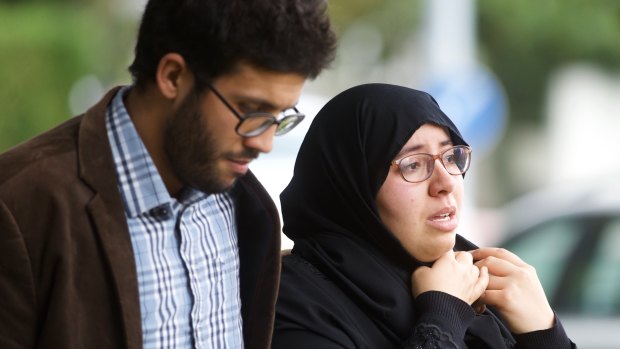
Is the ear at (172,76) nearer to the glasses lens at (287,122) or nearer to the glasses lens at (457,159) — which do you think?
the glasses lens at (287,122)

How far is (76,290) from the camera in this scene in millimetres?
2596

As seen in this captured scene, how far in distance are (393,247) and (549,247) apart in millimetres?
3562

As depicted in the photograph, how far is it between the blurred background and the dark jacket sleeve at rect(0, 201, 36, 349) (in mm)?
7264

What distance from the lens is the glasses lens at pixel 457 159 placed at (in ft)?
11.6

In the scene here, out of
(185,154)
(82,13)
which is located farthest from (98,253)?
(82,13)

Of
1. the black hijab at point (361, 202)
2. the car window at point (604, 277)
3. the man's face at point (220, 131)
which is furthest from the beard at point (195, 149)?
the car window at point (604, 277)

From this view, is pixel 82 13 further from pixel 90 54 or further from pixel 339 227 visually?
pixel 339 227

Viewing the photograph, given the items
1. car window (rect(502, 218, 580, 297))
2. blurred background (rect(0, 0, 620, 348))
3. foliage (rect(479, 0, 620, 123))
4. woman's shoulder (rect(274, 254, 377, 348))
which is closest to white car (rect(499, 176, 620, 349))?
car window (rect(502, 218, 580, 297))

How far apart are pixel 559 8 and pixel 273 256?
59.7ft

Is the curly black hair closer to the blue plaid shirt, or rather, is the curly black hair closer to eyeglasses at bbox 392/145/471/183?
the blue plaid shirt

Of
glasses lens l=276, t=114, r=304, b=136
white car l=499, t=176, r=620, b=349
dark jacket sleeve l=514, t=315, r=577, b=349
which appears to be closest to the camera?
glasses lens l=276, t=114, r=304, b=136

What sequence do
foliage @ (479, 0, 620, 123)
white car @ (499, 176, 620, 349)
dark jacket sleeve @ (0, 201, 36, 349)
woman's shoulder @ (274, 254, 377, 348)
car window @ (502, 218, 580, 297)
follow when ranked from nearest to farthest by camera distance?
dark jacket sleeve @ (0, 201, 36, 349) < woman's shoulder @ (274, 254, 377, 348) < white car @ (499, 176, 620, 349) < car window @ (502, 218, 580, 297) < foliage @ (479, 0, 620, 123)

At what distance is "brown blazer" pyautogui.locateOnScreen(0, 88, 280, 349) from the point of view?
253 centimetres

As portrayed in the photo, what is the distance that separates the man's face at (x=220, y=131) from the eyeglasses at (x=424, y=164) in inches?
32.3
